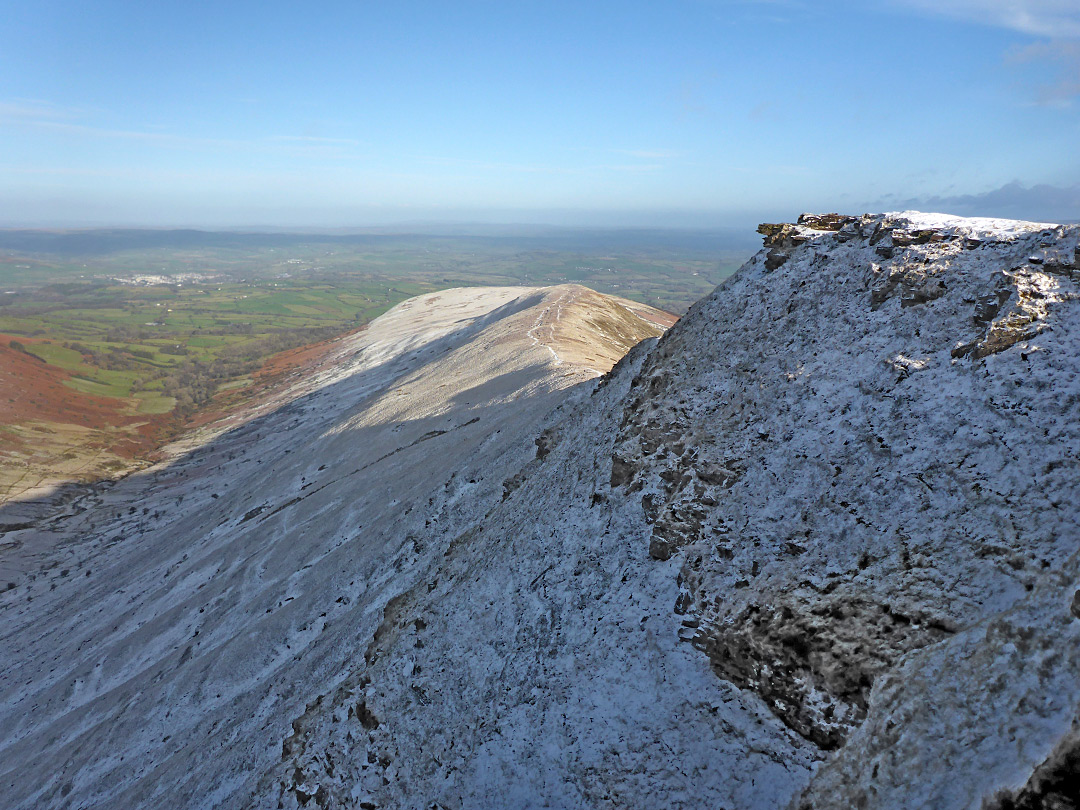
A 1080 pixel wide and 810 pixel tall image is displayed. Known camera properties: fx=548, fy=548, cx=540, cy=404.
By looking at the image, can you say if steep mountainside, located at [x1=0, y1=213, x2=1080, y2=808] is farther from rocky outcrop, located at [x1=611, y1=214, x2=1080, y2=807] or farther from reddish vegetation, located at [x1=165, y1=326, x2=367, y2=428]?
reddish vegetation, located at [x1=165, y1=326, x2=367, y2=428]

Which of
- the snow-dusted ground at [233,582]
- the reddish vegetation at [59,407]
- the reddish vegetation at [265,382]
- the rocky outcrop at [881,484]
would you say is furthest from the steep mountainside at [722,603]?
the reddish vegetation at [265,382]

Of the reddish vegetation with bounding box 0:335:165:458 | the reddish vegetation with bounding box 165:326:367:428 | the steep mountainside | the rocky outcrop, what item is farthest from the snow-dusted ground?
the reddish vegetation with bounding box 165:326:367:428

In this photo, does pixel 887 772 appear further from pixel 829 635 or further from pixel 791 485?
pixel 791 485

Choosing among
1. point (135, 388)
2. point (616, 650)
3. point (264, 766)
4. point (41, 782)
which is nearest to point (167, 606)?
point (41, 782)

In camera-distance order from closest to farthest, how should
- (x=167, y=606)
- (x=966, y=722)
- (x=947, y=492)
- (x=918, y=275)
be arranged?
(x=966, y=722) → (x=947, y=492) → (x=918, y=275) → (x=167, y=606)

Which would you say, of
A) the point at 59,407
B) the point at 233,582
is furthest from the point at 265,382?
the point at 233,582

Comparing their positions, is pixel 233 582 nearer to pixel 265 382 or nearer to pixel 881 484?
pixel 881 484

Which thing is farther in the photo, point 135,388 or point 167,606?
point 135,388

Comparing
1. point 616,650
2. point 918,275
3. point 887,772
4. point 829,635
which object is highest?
point 918,275
